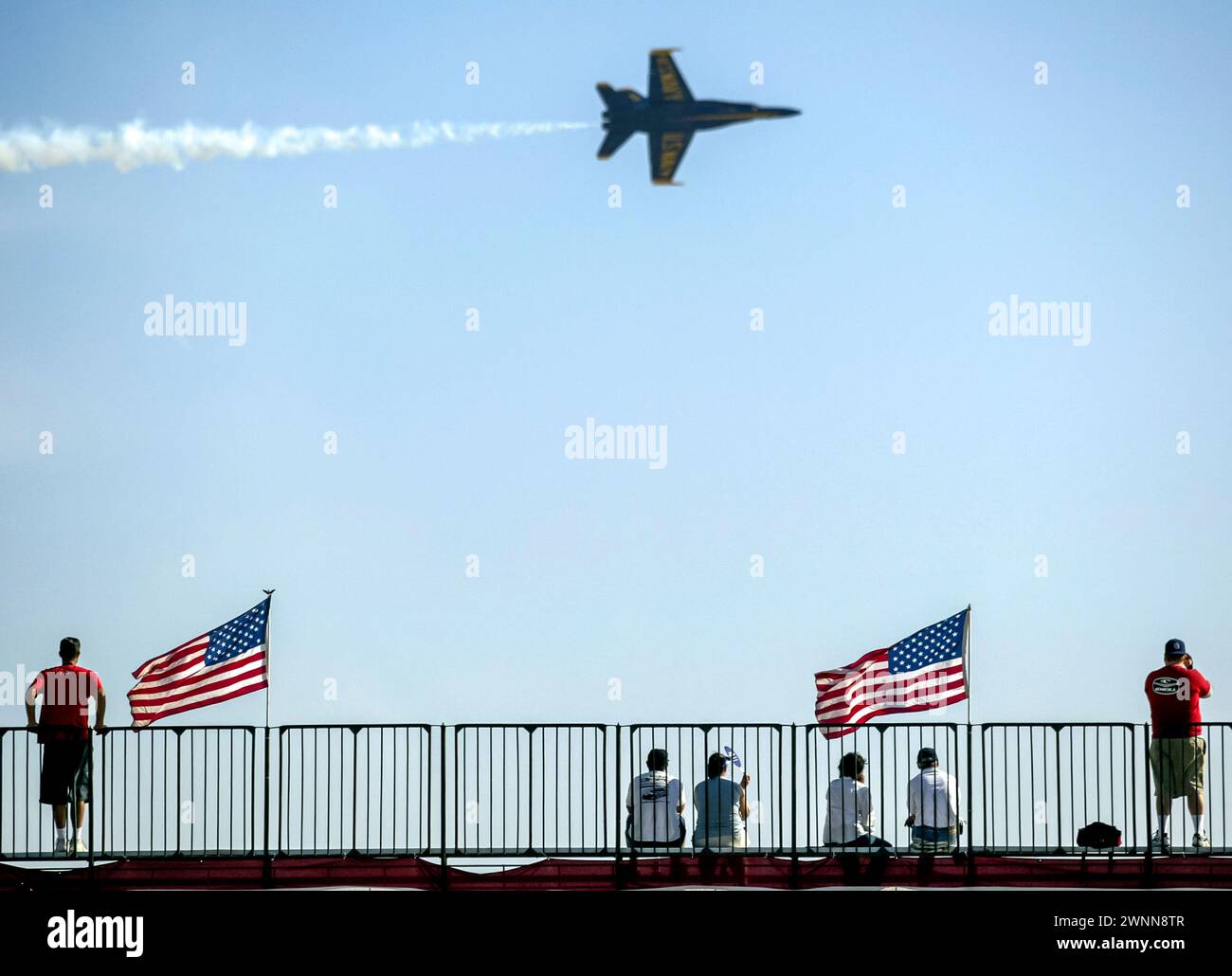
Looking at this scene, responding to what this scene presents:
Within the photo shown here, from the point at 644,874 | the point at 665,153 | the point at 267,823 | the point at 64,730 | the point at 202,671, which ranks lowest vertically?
the point at 644,874

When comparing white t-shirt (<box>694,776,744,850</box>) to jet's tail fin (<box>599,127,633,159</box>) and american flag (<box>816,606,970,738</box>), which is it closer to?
american flag (<box>816,606,970,738</box>)

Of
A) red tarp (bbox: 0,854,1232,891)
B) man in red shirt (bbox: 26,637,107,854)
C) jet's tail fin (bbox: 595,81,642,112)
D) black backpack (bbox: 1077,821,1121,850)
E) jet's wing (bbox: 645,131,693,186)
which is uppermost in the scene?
jet's tail fin (bbox: 595,81,642,112)

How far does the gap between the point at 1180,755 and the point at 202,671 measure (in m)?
10.2

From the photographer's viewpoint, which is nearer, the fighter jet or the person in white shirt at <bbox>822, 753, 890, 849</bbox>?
the person in white shirt at <bbox>822, 753, 890, 849</bbox>

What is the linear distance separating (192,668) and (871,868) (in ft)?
23.8

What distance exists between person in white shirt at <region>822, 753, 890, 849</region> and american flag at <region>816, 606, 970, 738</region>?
927mm

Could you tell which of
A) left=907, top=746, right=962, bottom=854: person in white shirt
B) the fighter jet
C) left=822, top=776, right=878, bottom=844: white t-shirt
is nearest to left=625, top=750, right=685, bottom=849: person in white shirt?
left=822, top=776, right=878, bottom=844: white t-shirt

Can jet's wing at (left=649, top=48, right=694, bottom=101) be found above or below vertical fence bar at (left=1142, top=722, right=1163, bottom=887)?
above

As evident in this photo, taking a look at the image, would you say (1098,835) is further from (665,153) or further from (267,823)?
(665,153)

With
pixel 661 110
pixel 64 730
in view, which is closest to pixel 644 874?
Answer: pixel 64 730

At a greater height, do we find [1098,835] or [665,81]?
[665,81]

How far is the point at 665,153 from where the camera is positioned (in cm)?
5403

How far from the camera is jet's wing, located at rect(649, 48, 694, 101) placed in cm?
5281
